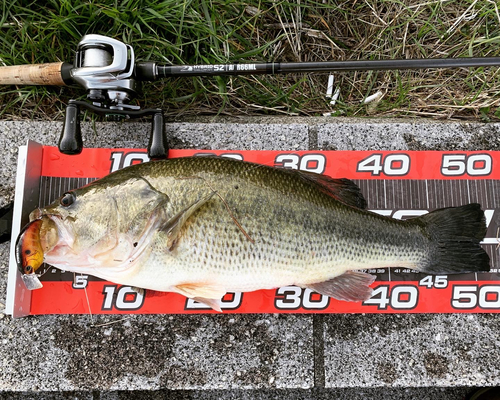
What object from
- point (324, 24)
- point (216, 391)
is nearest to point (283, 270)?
point (216, 391)

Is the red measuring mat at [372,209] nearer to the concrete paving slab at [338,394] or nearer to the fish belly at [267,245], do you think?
the fish belly at [267,245]

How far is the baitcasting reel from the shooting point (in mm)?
2115

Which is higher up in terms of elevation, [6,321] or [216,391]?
[6,321]

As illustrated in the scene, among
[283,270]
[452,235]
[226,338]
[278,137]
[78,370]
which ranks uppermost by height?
[278,137]

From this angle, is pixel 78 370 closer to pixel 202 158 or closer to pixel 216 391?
pixel 216 391

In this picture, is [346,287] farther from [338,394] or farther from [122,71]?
[122,71]

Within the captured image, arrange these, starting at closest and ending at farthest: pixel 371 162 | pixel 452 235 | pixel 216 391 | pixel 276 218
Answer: pixel 276 218
pixel 452 235
pixel 371 162
pixel 216 391

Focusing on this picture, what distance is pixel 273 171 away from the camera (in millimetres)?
2051

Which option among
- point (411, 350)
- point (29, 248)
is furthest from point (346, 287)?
point (29, 248)

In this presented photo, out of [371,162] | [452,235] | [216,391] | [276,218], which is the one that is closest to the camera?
[276,218]

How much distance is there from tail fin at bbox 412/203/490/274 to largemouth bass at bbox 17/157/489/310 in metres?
0.02

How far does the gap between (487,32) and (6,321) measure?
3.76 m

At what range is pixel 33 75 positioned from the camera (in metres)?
2.38

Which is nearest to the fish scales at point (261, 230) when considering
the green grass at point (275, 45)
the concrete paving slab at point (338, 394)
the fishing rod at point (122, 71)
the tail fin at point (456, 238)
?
the tail fin at point (456, 238)
